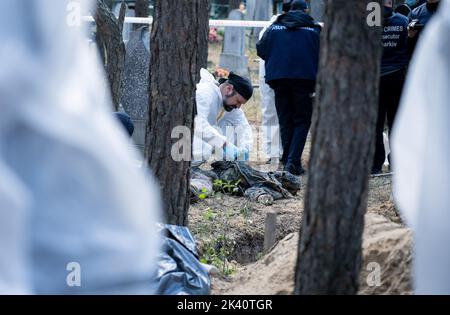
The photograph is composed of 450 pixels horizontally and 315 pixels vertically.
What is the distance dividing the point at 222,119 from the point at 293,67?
891mm

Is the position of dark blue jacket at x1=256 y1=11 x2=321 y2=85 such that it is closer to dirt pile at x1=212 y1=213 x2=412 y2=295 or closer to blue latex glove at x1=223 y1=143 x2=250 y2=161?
blue latex glove at x1=223 y1=143 x2=250 y2=161

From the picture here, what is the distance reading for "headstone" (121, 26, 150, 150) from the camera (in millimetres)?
11320

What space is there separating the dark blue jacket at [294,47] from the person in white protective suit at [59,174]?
740cm

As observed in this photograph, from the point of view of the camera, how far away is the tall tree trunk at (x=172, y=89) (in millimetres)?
6434

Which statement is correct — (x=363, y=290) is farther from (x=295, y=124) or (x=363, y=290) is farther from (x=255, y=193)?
(x=295, y=124)

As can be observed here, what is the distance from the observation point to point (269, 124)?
11.8 m

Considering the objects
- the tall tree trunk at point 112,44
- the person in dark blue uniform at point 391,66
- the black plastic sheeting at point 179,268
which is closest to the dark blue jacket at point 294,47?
the person in dark blue uniform at point 391,66

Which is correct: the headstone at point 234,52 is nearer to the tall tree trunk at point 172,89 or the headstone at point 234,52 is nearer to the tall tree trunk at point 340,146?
the tall tree trunk at point 172,89

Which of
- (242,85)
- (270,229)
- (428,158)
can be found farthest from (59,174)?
(242,85)

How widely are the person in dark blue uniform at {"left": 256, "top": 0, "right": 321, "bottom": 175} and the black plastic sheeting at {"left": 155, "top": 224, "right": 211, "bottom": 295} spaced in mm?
4948

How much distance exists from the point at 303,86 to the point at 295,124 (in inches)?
18.6

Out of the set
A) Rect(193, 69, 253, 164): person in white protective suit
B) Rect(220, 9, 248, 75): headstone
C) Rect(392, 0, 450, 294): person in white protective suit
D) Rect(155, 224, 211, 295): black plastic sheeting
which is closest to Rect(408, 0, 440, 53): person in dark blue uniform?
Rect(193, 69, 253, 164): person in white protective suit

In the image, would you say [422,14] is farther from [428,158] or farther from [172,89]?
[428,158]

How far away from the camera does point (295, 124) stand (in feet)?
34.6
